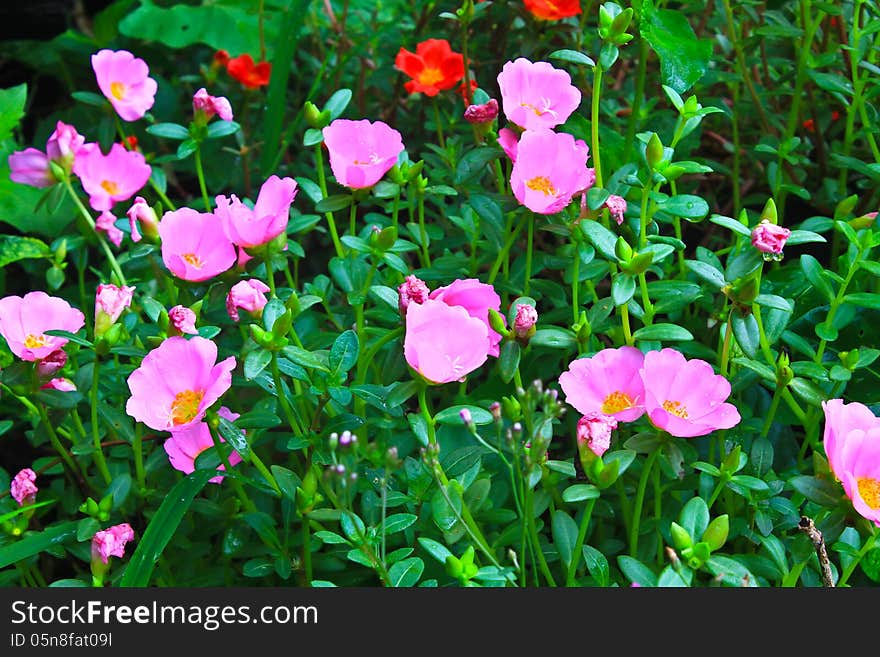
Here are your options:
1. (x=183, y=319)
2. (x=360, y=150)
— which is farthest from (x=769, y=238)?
(x=183, y=319)

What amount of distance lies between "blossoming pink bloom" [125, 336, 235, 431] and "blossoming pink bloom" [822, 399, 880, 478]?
25.4 inches

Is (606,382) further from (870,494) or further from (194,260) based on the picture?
(194,260)

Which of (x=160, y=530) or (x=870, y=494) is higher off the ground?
(x=870, y=494)

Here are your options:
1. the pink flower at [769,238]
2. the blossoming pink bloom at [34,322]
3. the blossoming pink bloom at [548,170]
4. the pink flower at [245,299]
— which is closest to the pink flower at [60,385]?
the blossoming pink bloom at [34,322]

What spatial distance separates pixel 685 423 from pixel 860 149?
1062 millimetres

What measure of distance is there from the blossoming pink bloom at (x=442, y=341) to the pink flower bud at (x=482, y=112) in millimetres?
353

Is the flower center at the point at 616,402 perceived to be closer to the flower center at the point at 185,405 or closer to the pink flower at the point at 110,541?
the flower center at the point at 185,405

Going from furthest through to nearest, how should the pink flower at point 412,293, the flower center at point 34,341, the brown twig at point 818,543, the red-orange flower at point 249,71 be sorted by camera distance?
1. the red-orange flower at point 249,71
2. the flower center at point 34,341
3. the pink flower at point 412,293
4. the brown twig at point 818,543

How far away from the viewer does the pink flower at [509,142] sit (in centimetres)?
120

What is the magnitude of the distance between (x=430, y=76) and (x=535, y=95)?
504mm

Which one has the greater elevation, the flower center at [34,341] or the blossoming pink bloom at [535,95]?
the blossoming pink bloom at [535,95]

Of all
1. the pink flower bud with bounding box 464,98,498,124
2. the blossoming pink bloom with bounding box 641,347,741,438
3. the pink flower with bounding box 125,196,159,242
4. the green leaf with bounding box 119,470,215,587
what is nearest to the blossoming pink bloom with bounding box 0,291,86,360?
the pink flower with bounding box 125,196,159,242

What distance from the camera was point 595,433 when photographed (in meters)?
0.99

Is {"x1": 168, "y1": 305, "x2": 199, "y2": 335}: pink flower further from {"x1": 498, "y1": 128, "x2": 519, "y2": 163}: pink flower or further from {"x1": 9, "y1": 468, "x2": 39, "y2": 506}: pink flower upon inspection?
{"x1": 498, "y1": 128, "x2": 519, "y2": 163}: pink flower
